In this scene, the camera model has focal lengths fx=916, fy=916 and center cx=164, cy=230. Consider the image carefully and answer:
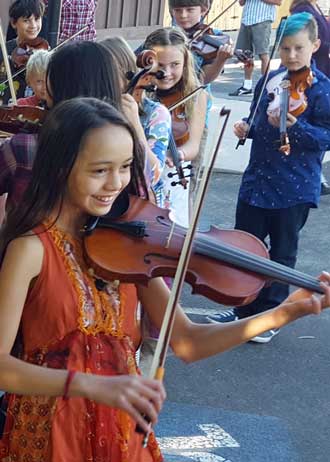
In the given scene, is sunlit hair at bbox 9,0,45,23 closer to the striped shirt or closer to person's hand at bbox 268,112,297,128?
person's hand at bbox 268,112,297,128

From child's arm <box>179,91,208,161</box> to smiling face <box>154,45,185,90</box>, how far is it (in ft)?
0.66

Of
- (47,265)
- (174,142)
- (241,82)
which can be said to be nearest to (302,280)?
(47,265)

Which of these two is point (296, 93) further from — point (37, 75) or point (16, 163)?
point (16, 163)

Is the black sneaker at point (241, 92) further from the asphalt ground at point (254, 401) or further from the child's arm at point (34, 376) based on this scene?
the child's arm at point (34, 376)

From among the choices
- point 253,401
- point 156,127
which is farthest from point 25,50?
point 253,401

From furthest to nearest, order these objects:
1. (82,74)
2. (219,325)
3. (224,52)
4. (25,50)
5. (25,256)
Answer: (25,50)
(224,52)
(82,74)
(219,325)
(25,256)

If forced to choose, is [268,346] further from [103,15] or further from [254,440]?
[103,15]

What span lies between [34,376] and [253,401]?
2.33 m

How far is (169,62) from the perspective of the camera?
161 inches

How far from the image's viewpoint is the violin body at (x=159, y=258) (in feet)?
6.65

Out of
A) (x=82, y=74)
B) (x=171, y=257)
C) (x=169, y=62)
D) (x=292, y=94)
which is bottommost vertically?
(x=292, y=94)

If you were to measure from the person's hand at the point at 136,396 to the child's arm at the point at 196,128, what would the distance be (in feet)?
8.31

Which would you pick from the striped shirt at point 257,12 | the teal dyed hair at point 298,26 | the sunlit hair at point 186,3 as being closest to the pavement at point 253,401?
the teal dyed hair at point 298,26

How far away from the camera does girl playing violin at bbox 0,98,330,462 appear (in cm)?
191
